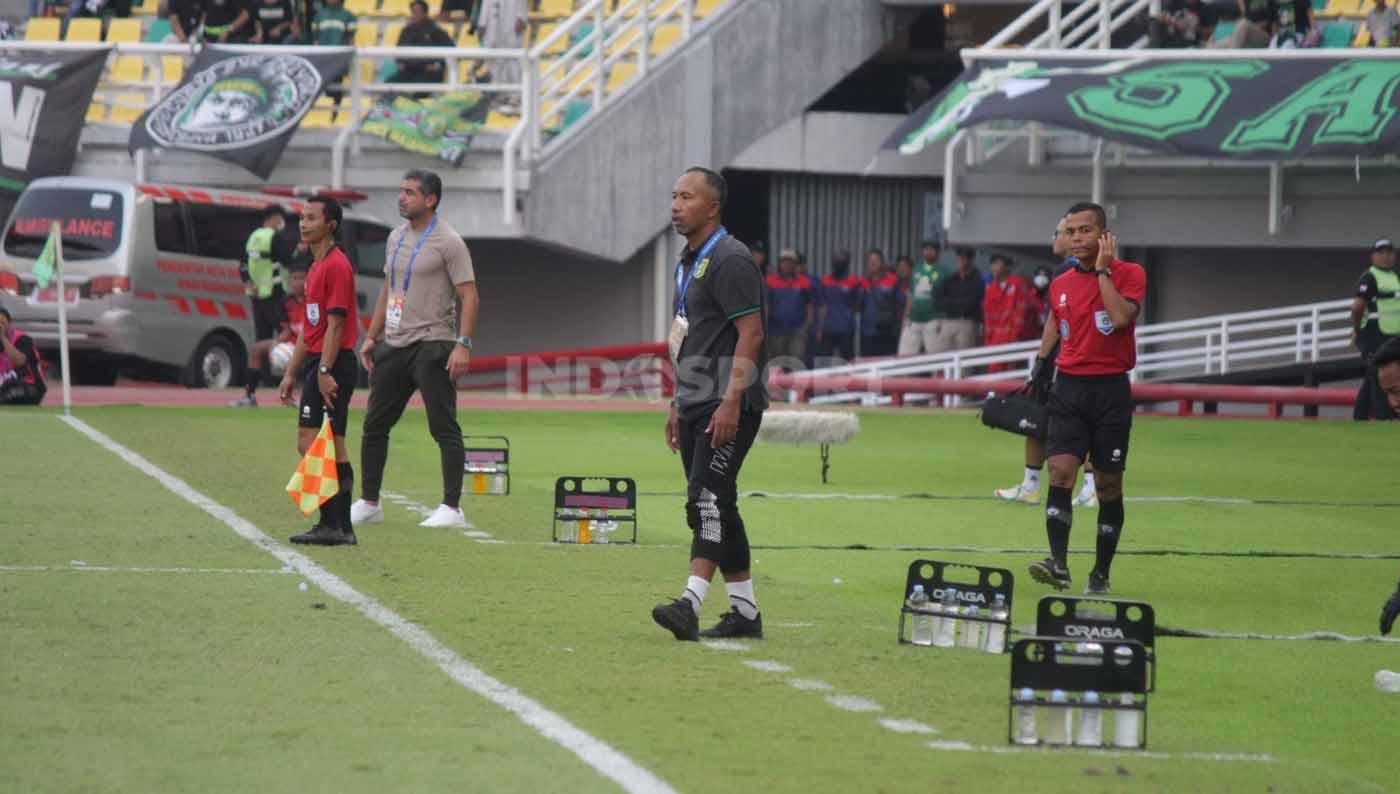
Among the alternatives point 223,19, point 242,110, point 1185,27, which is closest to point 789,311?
point 1185,27

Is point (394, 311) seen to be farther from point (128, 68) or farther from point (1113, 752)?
point (128, 68)

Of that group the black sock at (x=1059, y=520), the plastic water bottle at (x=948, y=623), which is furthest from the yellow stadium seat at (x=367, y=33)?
the plastic water bottle at (x=948, y=623)

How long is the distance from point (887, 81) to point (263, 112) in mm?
10331

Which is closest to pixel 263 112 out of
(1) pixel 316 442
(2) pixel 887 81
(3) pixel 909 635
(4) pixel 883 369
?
(4) pixel 883 369

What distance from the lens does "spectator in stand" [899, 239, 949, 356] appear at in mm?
30812

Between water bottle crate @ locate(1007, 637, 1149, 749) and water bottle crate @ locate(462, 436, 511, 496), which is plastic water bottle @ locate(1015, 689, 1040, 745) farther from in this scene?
water bottle crate @ locate(462, 436, 511, 496)

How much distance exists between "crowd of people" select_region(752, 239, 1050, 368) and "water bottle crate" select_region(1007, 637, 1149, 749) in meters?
21.7

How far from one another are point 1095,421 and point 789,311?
63.5 ft

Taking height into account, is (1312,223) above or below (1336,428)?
above

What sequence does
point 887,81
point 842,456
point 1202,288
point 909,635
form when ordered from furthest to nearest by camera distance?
point 887,81 → point 1202,288 → point 842,456 → point 909,635

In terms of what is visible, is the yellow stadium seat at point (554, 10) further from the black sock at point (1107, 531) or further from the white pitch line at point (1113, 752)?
the white pitch line at point (1113, 752)

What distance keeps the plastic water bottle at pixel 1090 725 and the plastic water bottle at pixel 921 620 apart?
79.9 inches

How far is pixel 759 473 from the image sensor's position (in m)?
19.6

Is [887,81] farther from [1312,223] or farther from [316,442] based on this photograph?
[316,442]
